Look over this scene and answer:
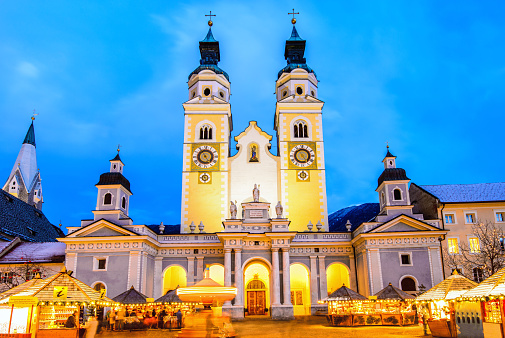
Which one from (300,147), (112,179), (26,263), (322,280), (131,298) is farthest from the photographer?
(300,147)

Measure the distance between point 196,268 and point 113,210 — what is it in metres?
8.06

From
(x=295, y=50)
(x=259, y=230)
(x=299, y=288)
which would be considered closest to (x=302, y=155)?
(x=259, y=230)

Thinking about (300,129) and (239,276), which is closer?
(239,276)

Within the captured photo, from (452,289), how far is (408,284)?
15565 mm

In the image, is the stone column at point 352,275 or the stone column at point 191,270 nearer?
the stone column at point 191,270

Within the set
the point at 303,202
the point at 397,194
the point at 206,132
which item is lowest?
the point at 397,194

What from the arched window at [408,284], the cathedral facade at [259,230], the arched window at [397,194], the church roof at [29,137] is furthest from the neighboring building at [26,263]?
the church roof at [29,137]

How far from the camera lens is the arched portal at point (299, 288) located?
127 feet

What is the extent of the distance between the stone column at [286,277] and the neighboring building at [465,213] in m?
12.3

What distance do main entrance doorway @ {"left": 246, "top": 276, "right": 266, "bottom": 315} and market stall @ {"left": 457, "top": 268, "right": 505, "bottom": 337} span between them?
74.4 ft

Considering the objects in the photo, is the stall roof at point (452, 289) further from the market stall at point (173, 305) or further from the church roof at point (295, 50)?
the church roof at point (295, 50)

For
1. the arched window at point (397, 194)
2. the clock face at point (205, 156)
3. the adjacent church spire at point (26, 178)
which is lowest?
the arched window at point (397, 194)

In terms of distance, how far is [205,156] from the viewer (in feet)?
140

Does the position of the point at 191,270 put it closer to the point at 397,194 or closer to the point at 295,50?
the point at 397,194
